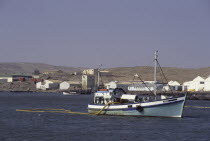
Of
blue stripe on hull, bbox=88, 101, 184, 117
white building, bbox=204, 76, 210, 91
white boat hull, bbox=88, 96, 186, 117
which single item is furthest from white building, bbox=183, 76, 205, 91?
blue stripe on hull, bbox=88, 101, 184, 117

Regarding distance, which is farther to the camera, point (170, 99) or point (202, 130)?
point (170, 99)

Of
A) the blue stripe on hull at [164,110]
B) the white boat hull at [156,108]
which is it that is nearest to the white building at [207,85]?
the white boat hull at [156,108]

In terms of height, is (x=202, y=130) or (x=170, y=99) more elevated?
(x=170, y=99)

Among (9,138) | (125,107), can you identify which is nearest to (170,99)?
(125,107)

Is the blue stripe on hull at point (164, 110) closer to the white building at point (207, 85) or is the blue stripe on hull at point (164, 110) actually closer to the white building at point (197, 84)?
the white building at point (207, 85)

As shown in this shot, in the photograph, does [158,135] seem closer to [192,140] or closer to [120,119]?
[192,140]

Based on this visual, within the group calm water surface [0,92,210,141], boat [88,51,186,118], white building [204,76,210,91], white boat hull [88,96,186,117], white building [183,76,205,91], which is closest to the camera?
calm water surface [0,92,210,141]

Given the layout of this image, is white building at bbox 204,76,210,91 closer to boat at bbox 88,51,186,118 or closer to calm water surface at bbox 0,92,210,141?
boat at bbox 88,51,186,118

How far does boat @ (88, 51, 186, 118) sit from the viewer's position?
5447cm

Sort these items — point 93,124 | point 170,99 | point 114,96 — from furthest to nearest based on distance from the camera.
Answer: point 114,96 → point 170,99 → point 93,124

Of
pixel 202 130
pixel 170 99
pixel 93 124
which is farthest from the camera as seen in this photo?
pixel 170 99

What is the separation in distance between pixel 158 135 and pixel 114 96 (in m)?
18.7

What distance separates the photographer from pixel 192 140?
40125mm

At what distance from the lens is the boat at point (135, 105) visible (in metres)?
54.5
